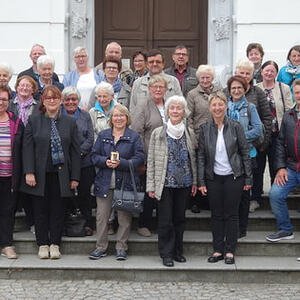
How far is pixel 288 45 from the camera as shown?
409 inches

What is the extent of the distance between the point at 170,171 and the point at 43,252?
1.52m

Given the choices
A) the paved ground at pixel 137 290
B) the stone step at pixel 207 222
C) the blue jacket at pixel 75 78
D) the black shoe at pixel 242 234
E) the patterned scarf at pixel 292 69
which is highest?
the patterned scarf at pixel 292 69

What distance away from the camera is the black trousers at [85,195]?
6988 mm

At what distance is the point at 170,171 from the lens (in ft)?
21.4

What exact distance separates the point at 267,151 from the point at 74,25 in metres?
4.66

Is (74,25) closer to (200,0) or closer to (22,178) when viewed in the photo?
(200,0)

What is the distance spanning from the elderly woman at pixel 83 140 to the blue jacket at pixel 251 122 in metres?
1.55

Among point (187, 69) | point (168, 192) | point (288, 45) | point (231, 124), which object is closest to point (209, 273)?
point (168, 192)

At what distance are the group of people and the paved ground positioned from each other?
31 centimetres

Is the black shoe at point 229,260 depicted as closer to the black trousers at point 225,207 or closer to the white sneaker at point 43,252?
the black trousers at point 225,207

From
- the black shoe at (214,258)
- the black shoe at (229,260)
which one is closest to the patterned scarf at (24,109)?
the black shoe at (214,258)

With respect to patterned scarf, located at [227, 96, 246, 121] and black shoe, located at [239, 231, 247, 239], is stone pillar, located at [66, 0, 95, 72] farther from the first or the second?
black shoe, located at [239, 231, 247, 239]

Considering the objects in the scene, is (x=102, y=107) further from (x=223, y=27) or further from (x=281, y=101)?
(x=223, y=27)

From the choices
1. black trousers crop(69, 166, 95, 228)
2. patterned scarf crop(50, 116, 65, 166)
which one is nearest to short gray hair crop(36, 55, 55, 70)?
patterned scarf crop(50, 116, 65, 166)
